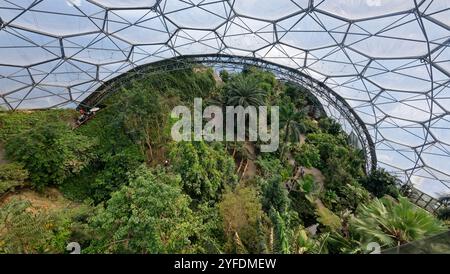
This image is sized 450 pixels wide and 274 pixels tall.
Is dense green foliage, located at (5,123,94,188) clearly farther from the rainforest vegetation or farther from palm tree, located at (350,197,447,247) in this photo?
palm tree, located at (350,197,447,247)

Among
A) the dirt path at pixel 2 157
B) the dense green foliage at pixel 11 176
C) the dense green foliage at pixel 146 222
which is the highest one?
the dirt path at pixel 2 157

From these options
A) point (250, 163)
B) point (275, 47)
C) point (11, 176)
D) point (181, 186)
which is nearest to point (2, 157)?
point (11, 176)

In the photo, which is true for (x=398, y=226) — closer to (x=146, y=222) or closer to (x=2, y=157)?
(x=146, y=222)

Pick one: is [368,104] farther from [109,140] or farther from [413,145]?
[109,140]

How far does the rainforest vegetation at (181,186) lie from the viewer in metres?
10.5

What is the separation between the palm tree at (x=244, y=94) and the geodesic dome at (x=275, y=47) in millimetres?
2910

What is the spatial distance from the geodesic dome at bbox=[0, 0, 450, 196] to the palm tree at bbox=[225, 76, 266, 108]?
2.91 metres

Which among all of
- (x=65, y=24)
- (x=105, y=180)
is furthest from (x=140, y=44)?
(x=105, y=180)

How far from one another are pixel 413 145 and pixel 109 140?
2618 cm

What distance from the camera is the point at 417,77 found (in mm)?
19750

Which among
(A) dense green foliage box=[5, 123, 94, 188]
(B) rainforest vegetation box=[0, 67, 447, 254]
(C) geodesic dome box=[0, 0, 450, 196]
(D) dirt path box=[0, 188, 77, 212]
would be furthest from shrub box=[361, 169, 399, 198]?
(D) dirt path box=[0, 188, 77, 212]

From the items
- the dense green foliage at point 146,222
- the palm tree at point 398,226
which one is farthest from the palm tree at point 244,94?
the palm tree at point 398,226

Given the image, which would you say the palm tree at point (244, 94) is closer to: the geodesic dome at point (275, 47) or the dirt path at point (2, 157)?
the geodesic dome at point (275, 47)

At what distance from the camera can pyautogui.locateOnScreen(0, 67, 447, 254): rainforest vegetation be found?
412 inches
